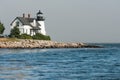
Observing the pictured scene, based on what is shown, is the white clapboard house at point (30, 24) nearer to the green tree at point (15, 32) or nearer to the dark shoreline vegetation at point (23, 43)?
the green tree at point (15, 32)

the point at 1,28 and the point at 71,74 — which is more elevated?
the point at 1,28

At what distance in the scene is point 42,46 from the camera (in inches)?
4769

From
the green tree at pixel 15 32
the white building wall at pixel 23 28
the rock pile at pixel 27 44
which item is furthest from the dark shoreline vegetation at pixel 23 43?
the white building wall at pixel 23 28

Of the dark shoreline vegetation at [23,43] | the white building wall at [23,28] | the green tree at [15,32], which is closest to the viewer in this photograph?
the dark shoreline vegetation at [23,43]

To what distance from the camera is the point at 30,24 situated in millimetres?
135375

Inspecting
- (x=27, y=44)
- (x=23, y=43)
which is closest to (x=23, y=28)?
(x=27, y=44)

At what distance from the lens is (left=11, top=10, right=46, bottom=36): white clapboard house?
134125 millimetres

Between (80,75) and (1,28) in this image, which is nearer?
(80,75)

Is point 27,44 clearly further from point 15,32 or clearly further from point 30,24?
point 30,24

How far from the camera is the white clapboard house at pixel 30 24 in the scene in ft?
440

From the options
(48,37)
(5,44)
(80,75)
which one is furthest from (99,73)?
(48,37)

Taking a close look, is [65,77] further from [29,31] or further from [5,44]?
[29,31]

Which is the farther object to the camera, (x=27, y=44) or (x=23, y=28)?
(x=23, y=28)

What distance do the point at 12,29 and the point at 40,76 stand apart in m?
91.3
